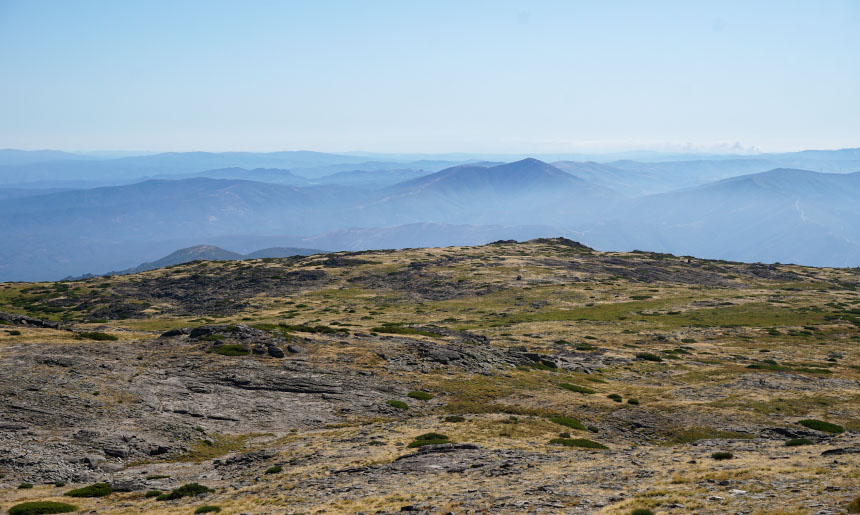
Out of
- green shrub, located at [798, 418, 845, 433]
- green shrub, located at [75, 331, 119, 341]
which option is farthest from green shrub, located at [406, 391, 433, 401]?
green shrub, located at [75, 331, 119, 341]

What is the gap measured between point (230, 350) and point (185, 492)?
902 inches

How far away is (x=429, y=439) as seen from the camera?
31828 millimetres

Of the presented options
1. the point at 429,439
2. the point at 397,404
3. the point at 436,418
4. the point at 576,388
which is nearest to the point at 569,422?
the point at 436,418

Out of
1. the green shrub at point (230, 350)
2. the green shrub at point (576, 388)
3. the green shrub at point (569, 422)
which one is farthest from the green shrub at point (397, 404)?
the green shrub at point (230, 350)

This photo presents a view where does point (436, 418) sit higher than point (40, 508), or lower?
lower

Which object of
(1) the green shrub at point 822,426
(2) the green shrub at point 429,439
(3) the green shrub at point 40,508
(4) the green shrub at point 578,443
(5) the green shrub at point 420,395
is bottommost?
(5) the green shrub at point 420,395

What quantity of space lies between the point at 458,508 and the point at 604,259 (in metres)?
152

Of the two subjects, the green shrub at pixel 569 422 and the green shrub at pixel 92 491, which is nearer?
the green shrub at pixel 92 491

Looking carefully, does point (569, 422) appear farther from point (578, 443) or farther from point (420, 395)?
point (420, 395)

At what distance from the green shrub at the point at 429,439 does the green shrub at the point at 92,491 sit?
15.2m

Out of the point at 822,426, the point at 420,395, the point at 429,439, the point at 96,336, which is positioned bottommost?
the point at 420,395

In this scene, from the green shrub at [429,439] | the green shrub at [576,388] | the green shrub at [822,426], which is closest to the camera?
the green shrub at [429,439]

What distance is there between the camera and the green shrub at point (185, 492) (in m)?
25.0

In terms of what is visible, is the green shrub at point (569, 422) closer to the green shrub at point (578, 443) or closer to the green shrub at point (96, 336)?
the green shrub at point (578, 443)
